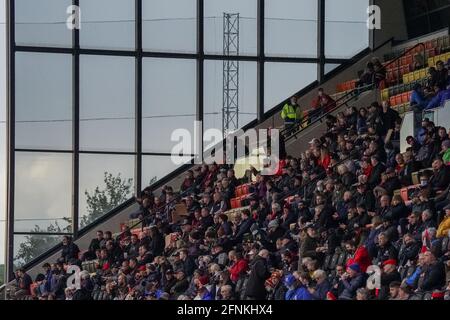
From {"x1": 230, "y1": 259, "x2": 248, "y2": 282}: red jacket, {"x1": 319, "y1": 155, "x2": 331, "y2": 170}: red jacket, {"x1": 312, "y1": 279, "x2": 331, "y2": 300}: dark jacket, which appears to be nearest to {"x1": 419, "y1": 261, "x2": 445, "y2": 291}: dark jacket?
{"x1": 312, "y1": 279, "x2": 331, "y2": 300}: dark jacket

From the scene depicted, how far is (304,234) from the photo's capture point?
1894cm

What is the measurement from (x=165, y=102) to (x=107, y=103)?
1211 mm

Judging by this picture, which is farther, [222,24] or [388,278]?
[222,24]

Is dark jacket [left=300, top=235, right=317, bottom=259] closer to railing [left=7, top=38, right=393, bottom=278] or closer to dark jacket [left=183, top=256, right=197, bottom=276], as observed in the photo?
dark jacket [left=183, top=256, right=197, bottom=276]

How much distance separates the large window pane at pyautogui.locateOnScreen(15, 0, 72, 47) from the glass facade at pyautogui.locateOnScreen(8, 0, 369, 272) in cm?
2

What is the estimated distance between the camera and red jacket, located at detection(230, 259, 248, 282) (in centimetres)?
1902

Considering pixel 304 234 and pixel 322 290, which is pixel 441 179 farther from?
pixel 322 290

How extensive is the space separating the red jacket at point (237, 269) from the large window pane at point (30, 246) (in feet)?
29.9

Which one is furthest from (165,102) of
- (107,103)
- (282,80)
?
(282,80)

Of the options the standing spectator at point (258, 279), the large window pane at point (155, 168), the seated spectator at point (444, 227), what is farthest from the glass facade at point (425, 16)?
the seated spectator at point (444, 227)
